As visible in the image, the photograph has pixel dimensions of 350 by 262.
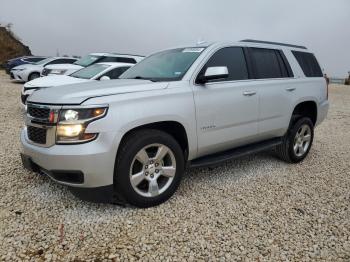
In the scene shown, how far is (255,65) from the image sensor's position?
4406 millimetres

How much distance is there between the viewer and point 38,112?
3.15m

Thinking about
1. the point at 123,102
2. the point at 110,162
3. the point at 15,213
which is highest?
the point at 123,102

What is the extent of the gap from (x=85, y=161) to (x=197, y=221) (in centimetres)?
124

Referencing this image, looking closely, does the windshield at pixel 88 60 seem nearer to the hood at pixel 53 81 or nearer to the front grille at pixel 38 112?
the hood at pixel 53 81

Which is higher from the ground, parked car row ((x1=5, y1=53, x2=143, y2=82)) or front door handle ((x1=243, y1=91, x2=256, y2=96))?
parked car row ((x1=5, y1=53, x2=143, y2=82))

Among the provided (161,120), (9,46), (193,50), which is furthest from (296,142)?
(9,46)

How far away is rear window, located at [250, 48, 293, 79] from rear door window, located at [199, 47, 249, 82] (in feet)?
0.75

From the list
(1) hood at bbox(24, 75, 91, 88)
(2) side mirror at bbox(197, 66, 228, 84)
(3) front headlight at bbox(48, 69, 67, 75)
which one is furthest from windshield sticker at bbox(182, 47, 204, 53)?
(3) front headlight at bbox(48, 69, 67, 75)

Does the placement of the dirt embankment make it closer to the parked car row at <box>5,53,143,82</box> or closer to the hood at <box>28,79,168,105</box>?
the parked car row at <box>5,53,143,82</box>

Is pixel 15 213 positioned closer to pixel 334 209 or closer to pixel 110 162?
pixel 110 162

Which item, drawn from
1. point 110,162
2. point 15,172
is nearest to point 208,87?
point 110,162

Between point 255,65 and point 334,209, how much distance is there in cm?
207

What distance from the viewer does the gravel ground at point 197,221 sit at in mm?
2709

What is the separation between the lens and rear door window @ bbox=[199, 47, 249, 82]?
3.96 meters
